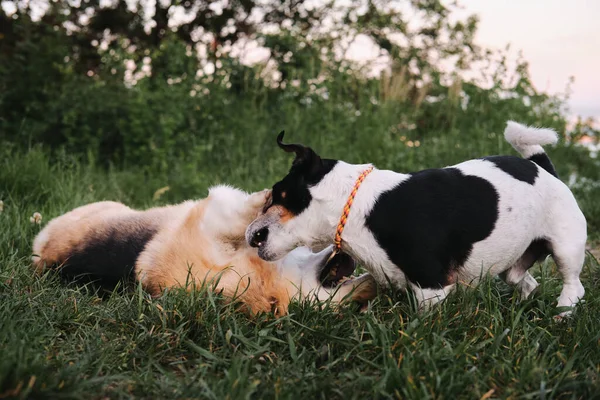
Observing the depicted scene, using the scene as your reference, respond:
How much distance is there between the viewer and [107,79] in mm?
7293

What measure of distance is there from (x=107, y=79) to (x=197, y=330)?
5.50 m

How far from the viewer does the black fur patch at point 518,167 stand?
290 centimetres

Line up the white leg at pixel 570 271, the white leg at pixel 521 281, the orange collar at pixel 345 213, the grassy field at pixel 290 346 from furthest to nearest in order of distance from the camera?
the white leg at pixel 521 281 < the white leg at pixel 570 271 < the orange collar at pixel 345 213 < the grassy field at pixel 290 346

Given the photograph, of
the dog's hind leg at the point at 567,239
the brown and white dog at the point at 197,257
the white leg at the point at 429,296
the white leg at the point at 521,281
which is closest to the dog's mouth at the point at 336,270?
the brown and white dog at the point at 197,257

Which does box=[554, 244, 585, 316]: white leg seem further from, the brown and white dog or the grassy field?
the brown and white dog

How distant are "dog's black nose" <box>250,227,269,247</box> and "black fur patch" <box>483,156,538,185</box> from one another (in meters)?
1.24

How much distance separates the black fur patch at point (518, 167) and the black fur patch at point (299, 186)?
2.88 ft

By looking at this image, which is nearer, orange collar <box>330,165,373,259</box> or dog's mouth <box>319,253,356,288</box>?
orange collar <box>330,165,373,259</box>

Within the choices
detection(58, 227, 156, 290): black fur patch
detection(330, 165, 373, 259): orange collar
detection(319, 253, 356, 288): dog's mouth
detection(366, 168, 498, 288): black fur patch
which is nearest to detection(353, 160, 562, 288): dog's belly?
detection(366, 168, 498, 288): black fur patch

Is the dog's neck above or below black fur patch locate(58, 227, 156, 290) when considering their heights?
above

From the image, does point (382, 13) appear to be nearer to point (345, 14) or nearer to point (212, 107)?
point (345, 14)

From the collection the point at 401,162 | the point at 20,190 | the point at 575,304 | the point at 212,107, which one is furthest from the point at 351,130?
the point at 575,304

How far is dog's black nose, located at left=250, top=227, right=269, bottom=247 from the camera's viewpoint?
2.94 metres

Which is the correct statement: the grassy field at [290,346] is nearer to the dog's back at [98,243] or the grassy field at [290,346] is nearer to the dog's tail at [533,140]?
the dog's back at [98,243]
